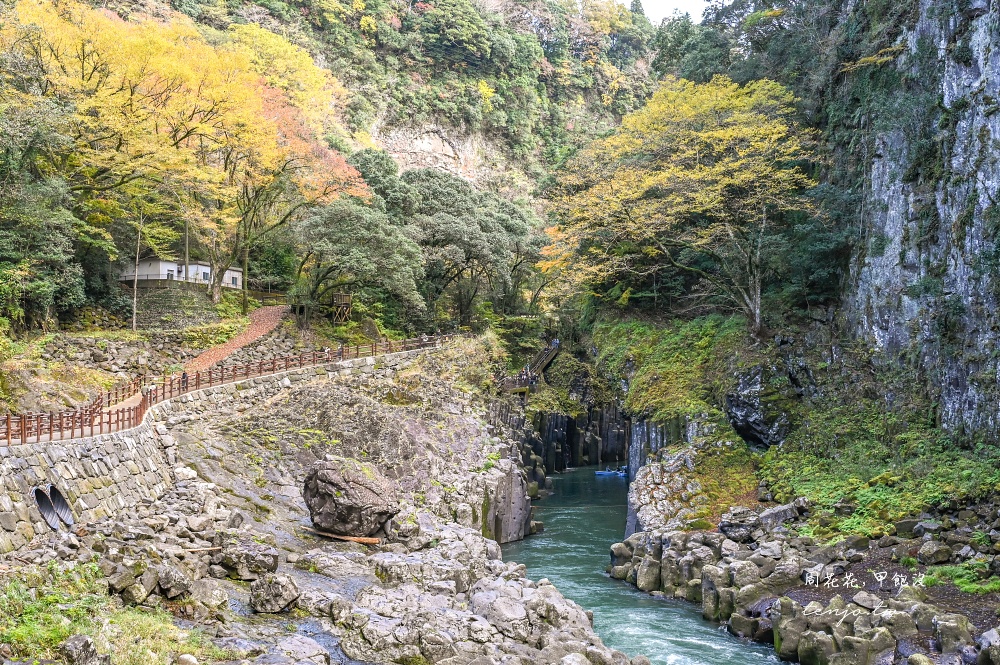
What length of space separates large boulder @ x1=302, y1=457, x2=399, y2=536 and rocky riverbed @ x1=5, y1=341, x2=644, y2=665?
446mm

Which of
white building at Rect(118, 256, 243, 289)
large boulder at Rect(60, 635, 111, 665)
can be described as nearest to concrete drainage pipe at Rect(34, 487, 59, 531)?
large boulder at Rect(60, 635, 111, 665)

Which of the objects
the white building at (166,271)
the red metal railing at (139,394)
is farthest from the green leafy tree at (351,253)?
the white building at (166,271)

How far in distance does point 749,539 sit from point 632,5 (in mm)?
85057

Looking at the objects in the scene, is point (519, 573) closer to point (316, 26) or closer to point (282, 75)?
point (282, 75)

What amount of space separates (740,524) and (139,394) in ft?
71.2

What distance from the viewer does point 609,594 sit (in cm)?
2348

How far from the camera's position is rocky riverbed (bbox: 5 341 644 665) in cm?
1423

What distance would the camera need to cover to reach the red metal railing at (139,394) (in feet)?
60.0

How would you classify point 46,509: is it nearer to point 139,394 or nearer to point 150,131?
point 139,394

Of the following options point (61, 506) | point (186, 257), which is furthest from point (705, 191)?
point (61, 506)

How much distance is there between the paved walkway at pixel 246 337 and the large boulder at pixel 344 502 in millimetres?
13359

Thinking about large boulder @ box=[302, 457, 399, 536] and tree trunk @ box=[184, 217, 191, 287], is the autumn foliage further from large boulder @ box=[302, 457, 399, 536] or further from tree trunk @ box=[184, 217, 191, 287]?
large boulder @ box=[302, 457, 399, 536]

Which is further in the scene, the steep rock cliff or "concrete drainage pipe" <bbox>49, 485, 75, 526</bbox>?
the steep rock cliff

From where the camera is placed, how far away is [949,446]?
23.6 meters
